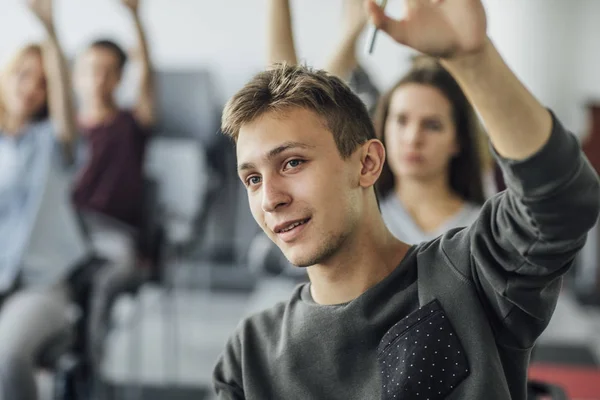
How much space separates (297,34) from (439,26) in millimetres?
4165

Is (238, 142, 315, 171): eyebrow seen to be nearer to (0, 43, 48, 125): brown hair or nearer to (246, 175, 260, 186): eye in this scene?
(246, 175, 260, 186): eye

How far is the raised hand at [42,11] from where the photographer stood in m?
2.41

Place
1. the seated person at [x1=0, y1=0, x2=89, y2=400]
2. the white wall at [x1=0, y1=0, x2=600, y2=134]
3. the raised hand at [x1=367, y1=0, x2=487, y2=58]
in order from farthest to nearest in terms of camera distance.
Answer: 1. the white wall at [x1=0, y1=0, x2=600, y2=134]
2. the seated person at [x1=0, y1=0, x2=89, y2=400]
3. the raised hand at [x1=367, y1=0, x2=487, y2=58]

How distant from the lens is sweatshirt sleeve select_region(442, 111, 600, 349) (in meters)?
0.73

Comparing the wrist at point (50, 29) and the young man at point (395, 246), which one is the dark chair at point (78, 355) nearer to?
Answer: the wrist at point (50, 29)

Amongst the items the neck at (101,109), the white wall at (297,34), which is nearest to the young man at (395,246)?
the neck at (101,109)

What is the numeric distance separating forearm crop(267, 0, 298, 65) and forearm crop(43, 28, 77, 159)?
133cm

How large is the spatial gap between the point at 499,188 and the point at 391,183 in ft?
1.30

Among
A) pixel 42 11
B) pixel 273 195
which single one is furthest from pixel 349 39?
pixel 42 11

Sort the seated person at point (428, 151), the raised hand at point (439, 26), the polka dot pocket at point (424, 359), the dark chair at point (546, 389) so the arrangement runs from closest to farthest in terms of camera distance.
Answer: the raised hand at point (439, 26), the polka dot pocket at point (424, 359), the dark chair at point (546, 389), the seated person at point (428, 151)

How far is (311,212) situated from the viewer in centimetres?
94

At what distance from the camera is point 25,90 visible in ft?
8.41

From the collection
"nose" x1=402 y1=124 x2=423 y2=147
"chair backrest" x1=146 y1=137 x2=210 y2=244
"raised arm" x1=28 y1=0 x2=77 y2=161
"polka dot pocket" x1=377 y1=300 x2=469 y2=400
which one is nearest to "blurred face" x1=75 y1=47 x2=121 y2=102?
"chair backrest" x1=146 y1=137 x2=210 y2=244

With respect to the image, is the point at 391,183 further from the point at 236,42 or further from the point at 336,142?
the point at 236,42
